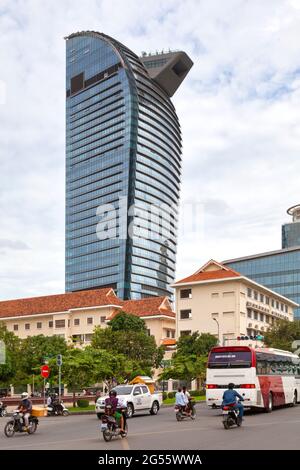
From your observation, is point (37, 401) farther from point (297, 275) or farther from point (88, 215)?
point (88, 215)

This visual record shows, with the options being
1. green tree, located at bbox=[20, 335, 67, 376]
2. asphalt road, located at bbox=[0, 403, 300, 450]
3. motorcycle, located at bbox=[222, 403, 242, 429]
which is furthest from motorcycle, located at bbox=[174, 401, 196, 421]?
green tree, located at bbox=[20, 335, 67, 376]

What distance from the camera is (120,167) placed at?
570 feet

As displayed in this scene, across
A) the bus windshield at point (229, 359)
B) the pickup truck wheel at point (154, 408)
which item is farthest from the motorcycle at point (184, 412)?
the pickup truck wheel at point (154, 408)

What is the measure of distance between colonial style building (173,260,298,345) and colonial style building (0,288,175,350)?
18.6 feet

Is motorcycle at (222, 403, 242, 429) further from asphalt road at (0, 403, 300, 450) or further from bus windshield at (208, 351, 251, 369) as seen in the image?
bus windshield at (208, 351, 251, 369)

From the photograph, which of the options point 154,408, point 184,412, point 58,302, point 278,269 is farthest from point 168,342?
point 278,269

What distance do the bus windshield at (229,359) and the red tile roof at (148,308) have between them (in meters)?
61.8

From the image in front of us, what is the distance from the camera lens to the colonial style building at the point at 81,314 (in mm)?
92725

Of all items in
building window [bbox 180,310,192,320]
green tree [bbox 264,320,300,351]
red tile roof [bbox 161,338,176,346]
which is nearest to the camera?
green tree [bbox 264,320,300,351]

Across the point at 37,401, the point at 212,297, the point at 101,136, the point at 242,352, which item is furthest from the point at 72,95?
the point at 242,352

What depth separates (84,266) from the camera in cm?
18275

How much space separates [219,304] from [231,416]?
61.6 metres

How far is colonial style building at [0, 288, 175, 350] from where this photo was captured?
304ft

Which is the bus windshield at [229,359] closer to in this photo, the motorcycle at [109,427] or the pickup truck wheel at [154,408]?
the pickup truck wheel at [154,408]
